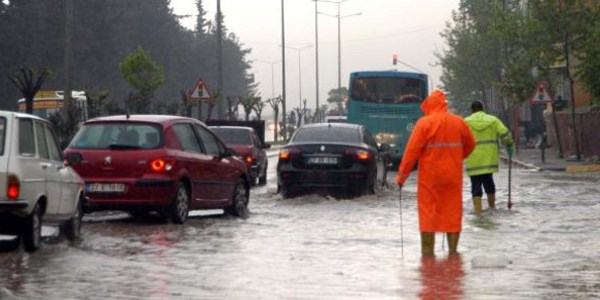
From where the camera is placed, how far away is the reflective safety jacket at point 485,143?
2109 centimetres

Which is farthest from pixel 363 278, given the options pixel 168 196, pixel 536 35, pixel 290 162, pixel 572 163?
pixel 536 35

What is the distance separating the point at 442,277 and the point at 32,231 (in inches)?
168

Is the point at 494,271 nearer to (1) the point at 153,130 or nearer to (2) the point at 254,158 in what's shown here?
(1) the point at 153,130

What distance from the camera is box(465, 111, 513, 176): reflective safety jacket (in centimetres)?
2109

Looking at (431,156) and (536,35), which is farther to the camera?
(536,35)

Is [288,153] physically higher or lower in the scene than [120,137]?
lower

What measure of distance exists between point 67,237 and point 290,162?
29.1 feet

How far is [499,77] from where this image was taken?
3081 inches

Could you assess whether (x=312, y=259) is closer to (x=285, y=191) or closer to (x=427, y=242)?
(x=427, y=242)

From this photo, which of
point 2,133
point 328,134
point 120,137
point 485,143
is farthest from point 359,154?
point 2,133

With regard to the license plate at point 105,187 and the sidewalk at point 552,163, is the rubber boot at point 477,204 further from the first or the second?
the sidewalk at point 552,163

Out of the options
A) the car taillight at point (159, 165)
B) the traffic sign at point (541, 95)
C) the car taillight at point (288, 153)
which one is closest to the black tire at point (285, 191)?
the car taillight at point (288, 153)

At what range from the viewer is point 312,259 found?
45.3 feet

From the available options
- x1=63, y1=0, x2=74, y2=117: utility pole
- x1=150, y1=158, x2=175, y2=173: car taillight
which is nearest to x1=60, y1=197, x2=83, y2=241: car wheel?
x1=150, y1=158, x2=175, y2=173: car taillight
